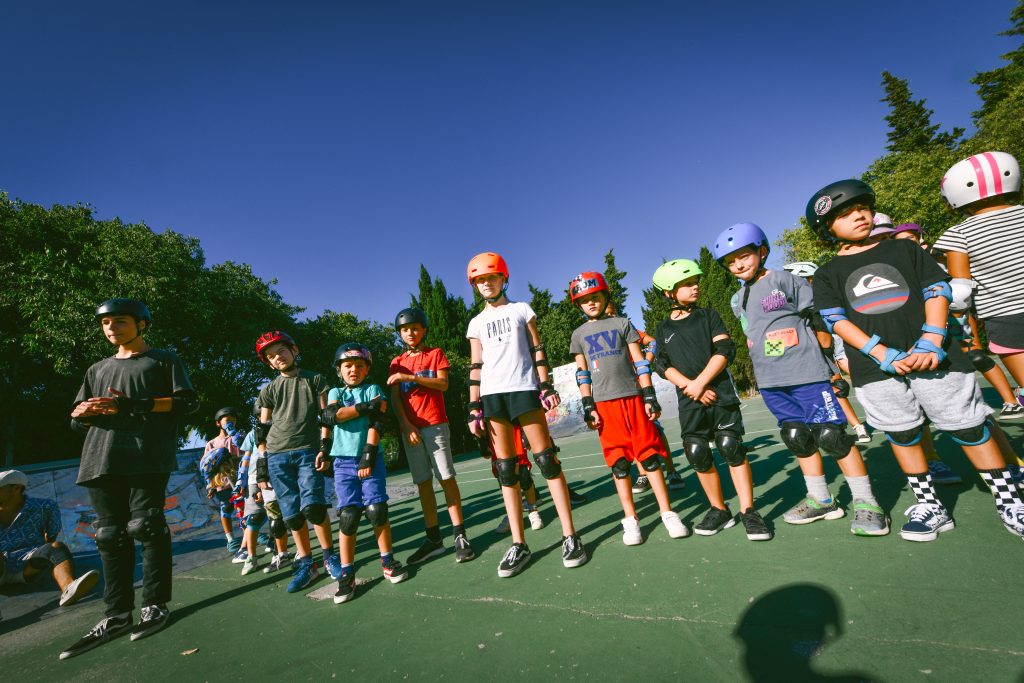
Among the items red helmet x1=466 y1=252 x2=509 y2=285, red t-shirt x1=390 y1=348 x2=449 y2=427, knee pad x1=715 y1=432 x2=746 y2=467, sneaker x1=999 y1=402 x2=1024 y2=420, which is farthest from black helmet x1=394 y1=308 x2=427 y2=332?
sneaker x1=999 y1=402 x2=1024 y2=420

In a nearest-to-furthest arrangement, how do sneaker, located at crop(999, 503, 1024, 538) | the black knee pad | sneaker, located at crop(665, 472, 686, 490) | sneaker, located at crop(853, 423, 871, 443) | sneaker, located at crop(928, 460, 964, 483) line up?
sneaker, located at crop(999, 503, 1024, 538), sneaker, located at crop(928, 460, 964, 483), the black knee pad, sneaker, located at crop(665, 472, 686, 490), sneaker, located at crop(853, 423, 871, 443)

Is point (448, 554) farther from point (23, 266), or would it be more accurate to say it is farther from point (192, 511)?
point (23, 266)

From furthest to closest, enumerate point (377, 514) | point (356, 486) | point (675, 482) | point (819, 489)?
1. point (675, 482)
2. point (356, 486)
3. point (377, 514)
4. point (819, 489)

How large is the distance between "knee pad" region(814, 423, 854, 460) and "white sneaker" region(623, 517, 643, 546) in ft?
4.53

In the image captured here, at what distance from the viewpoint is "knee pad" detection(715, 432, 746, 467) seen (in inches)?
126

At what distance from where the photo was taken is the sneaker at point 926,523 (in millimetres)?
2480

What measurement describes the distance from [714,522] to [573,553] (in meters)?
1.08

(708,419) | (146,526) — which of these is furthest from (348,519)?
(708,419)

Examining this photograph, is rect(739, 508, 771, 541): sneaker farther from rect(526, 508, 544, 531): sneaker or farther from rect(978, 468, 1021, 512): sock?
rect(526, 508, 544, 531): sneaker

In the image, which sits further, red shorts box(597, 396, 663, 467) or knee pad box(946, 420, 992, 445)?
red shorts box(597, 396, 663, 467)

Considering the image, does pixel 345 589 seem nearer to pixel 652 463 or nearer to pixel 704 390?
pixel 652 463

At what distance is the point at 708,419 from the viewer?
3396 mm

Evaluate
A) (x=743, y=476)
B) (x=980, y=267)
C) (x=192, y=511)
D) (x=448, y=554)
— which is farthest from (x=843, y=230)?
(x=192, y=511)

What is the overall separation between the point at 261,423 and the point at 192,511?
20.8 feet
